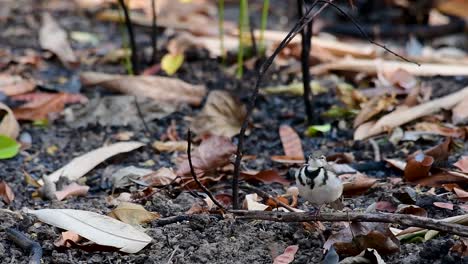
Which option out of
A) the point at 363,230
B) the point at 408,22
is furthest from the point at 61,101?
the point at 408,22

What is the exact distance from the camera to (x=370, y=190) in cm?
258

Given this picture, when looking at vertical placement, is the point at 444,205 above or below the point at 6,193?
above

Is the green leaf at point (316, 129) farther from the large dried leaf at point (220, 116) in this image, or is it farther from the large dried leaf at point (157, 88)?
the large dried leaf at point (157, 88)

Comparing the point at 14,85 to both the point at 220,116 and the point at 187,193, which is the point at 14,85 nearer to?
the point at 220,116

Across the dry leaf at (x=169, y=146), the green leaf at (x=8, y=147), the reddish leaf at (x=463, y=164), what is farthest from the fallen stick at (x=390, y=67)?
the green leaf at (x=8, y=147)

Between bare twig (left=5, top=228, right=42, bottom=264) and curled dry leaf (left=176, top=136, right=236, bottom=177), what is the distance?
730 mm

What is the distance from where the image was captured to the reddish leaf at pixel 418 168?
8.57 ft

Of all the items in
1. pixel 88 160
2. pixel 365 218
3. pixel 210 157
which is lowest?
pixel 88 160

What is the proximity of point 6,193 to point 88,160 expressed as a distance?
1.48 ft

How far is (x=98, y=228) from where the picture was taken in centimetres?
218

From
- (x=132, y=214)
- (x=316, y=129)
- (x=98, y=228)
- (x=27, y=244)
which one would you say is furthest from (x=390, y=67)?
(x=27, y=244)

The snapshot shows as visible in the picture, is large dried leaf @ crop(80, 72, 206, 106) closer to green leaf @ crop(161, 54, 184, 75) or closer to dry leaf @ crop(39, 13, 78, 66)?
green leaf @ crop(161, 54, 184, 75)

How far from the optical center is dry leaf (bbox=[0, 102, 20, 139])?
3263 mm

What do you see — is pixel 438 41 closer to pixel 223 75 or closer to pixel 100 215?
pixel 223 75
